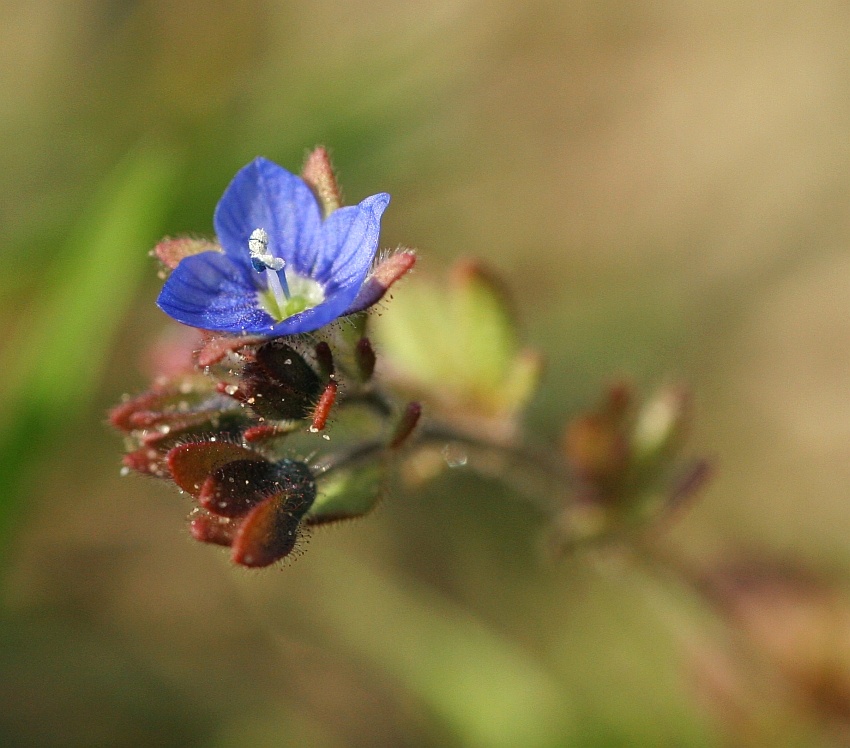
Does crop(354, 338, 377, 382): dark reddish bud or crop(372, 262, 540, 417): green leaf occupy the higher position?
crop(372, 262, 540, 417): green leaf

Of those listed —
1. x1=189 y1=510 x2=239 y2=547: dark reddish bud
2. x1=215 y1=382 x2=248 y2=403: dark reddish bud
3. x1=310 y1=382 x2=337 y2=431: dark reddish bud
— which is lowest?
x1=189 y1=510 x2=239 y2=547: dark reddish bud

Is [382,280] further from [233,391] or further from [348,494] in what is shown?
[348,494]

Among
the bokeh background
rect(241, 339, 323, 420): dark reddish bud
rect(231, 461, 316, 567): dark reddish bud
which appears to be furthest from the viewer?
the bokeh background

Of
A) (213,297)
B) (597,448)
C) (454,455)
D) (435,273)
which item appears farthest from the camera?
(435,273)

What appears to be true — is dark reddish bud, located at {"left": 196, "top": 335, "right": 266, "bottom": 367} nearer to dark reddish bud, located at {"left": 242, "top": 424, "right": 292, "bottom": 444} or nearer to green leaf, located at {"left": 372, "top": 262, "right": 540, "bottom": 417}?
dark reddish bud, located at {"left": 242, "top": 424, "right": 292, "bottom": 444}

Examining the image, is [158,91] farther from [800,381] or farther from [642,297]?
[800,381]

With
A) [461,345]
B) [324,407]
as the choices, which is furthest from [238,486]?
[461,345]

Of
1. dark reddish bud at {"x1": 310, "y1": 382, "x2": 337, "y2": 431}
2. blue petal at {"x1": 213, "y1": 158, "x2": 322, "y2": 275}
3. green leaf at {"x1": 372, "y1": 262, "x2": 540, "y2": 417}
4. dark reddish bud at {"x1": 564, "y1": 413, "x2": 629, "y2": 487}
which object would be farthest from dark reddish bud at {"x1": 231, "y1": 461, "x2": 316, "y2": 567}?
dark reddish bud at {"x1": 564, "y1": 413, "x2": 629, "y2": 487}
